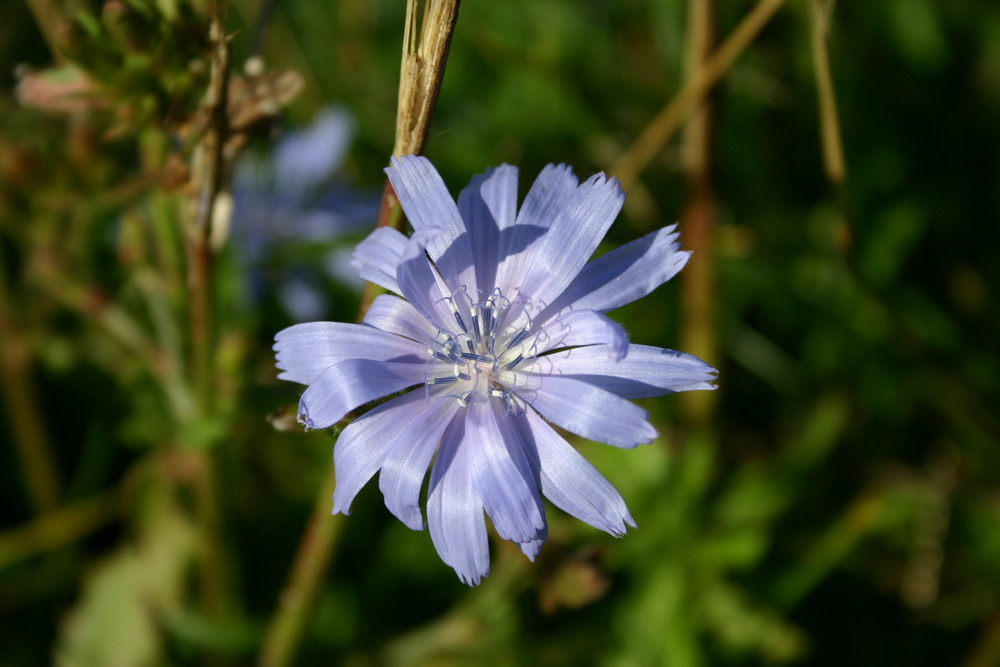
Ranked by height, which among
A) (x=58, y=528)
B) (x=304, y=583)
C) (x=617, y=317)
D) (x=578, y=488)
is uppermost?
(x=58, y=528)

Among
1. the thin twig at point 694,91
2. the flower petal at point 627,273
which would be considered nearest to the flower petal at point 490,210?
the flower petal at point 627,273

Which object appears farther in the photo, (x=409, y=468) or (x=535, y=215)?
(x=535, y=215)

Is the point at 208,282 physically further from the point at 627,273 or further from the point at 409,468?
the point at 627,273

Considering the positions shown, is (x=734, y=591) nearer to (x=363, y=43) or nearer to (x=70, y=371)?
(x=70, y=371)

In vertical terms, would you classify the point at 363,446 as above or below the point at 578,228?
below

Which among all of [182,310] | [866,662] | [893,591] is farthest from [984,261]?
[182,310]

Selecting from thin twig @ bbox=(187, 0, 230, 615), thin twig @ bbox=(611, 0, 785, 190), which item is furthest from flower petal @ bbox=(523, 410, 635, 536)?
thin twig @ bbox=(611, 0, 785, 190)

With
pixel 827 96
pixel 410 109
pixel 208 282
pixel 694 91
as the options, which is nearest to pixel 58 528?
pixel 208 282

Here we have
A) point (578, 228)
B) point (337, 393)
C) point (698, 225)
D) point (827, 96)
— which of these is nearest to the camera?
point (337, 393)
